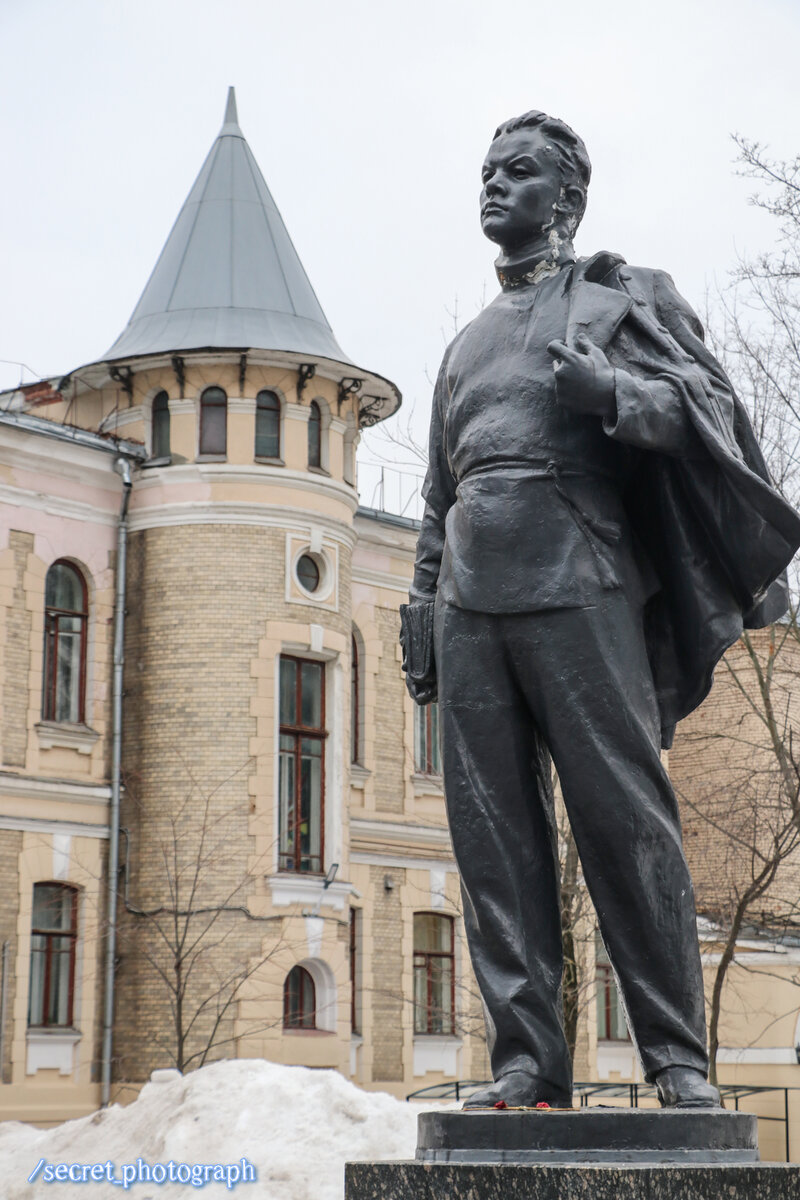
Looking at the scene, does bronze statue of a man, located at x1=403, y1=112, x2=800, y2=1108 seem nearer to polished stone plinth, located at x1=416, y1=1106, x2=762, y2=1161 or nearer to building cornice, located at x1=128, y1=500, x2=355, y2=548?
polished stone plinth, located at x1=416, y1=1106, x2=762, y2=1161

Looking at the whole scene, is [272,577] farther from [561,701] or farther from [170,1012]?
[561,701]

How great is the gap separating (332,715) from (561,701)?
22.3 meters

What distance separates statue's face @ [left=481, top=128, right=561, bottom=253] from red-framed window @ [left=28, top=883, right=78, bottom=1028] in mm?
20432

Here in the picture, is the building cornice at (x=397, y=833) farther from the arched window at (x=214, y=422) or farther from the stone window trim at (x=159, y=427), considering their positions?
the stone window trim at (x=159, y=427)

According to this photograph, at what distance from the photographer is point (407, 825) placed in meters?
29.8

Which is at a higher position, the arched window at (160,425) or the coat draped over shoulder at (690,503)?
the arched window at (160,425)

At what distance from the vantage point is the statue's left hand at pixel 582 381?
4.63m

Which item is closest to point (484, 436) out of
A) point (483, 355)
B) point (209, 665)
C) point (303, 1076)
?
point (483, 355)

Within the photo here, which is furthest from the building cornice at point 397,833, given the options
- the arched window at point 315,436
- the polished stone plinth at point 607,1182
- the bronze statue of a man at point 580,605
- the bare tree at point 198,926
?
the polished stone plinth at point 607,1182

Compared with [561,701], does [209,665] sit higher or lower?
higher

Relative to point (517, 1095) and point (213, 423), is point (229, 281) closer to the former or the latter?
point (213, 423)

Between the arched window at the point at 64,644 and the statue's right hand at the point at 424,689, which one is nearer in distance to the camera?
the statue's right hand at the point at 424,689

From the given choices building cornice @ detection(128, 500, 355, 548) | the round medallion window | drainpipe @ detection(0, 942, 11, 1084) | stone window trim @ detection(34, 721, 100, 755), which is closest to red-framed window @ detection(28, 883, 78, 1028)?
drainpipe @ detection(0, 942, 11, 1084)

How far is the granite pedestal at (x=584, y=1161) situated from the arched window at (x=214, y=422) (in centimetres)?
2228
